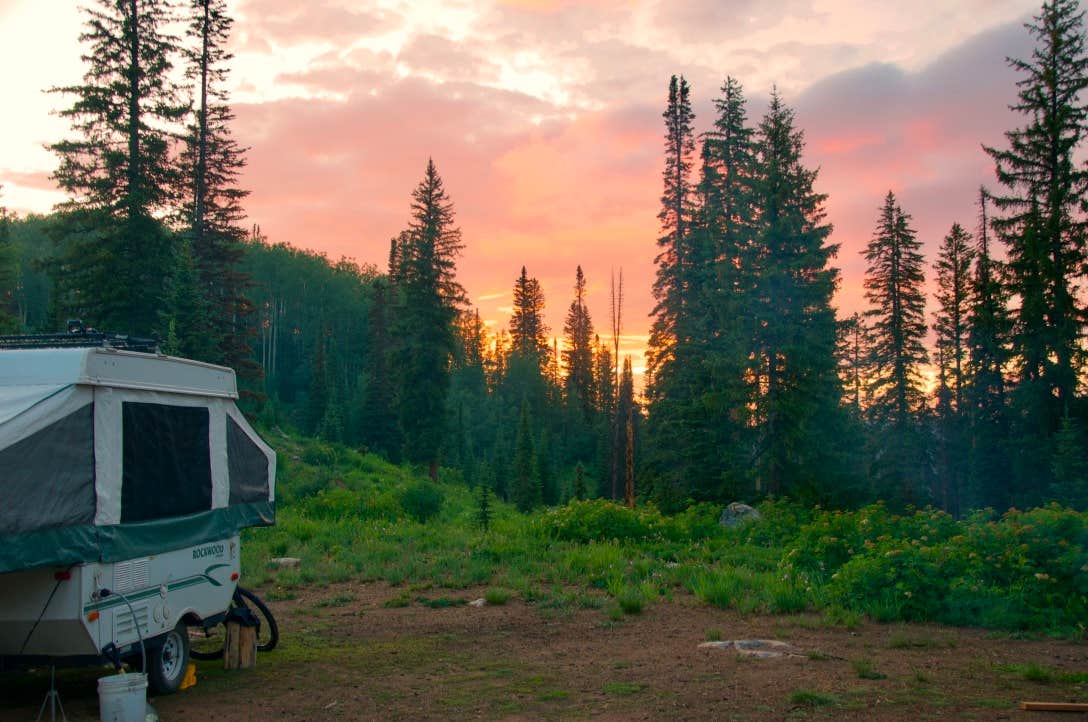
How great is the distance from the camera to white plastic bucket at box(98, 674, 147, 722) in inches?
215

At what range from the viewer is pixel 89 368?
6.11 metres

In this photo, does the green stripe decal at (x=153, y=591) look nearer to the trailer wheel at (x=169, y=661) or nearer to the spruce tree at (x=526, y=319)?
the trailer wheel at (x=169, y=661)

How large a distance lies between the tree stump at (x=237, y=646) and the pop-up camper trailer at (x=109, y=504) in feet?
0.99

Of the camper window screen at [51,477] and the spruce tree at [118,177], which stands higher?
the spruce tree at [118,177]

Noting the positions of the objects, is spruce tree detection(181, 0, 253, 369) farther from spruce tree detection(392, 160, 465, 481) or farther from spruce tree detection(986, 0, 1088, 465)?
spruce tree detection(986, 0, 1088, 465)

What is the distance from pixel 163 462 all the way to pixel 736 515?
1561cm

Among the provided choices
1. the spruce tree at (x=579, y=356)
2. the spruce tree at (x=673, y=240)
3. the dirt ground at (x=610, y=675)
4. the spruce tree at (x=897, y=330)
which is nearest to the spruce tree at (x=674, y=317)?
the spruce tree at (x=673, y=240)

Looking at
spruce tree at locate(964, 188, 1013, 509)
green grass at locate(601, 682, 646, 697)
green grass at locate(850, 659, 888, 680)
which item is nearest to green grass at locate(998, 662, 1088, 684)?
green grass at locate(850, 659, 888, 680)

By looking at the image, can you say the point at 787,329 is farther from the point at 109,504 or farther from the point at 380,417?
the point at 380,417

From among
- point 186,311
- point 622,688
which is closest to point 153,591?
point 622,688

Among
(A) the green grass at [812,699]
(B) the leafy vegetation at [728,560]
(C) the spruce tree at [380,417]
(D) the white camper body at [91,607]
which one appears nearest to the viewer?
(D) the white camper body at [91,607]

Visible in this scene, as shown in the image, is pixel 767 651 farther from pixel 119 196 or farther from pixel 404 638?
pixel 119 196

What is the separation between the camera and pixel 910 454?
125 feet

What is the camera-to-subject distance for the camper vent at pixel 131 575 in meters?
6.14
